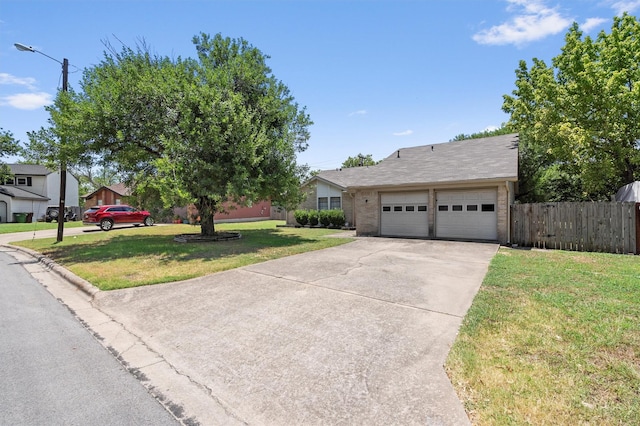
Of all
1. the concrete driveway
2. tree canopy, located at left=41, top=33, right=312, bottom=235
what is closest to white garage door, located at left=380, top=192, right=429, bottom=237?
tree canopy, located at left=41, top=33, right=312, bottom=235

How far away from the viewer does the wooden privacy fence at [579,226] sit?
10.1 metres

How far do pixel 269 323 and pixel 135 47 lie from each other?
49.6 ft

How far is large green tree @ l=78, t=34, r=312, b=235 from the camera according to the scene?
11133 millimetres

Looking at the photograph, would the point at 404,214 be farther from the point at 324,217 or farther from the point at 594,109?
the point at 594,109

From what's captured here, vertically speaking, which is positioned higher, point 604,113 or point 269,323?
point 604,113

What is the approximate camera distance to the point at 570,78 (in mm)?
19000

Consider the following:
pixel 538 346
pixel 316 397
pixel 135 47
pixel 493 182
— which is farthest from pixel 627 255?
pixel 135 47

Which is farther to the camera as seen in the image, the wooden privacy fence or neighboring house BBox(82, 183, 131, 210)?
neighboring house BBox(82, 183, 131, 210)

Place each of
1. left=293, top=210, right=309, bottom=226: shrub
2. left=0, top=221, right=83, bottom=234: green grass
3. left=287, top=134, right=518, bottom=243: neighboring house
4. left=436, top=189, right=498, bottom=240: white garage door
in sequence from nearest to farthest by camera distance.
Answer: left=287, top=134, right=518, bottom=243: neighboring house → left=436, top=189, right=498, bottom=240: white garage door → left=0, top=221, right=83, bottom=234: green grass → left=293, top=210, right=309, bottom=226: shrub

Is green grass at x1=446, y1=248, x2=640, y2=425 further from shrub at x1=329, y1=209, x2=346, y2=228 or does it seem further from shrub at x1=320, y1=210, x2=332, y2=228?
shrub at x1=320, y1=210, x2=332, y2=228

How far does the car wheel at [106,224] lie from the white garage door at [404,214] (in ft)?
61.5

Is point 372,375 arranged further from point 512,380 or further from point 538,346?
point 538,346

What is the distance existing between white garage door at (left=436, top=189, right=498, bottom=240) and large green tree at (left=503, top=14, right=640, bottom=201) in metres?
6.29

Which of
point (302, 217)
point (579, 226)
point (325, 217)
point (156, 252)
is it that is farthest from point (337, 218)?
point (579, 226)
